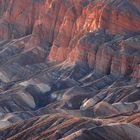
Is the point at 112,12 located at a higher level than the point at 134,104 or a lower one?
higher

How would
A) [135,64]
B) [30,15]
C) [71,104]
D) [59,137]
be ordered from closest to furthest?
[59,137] → [71,104] → [135,64] → [30,15]

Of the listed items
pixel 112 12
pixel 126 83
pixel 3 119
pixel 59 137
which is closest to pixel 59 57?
pixel 112 12

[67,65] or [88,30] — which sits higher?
[88,30]

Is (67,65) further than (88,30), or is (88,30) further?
(88,30)

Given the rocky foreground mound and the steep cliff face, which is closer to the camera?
the rocky foreground mound

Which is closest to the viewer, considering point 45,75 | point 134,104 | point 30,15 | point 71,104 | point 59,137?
point 59,137

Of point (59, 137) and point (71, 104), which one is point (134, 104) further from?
point (59, 137)

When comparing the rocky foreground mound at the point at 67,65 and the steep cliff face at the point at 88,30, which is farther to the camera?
the steep cliff face at the point at 88,30

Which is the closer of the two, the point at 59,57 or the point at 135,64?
the point at 135,64
